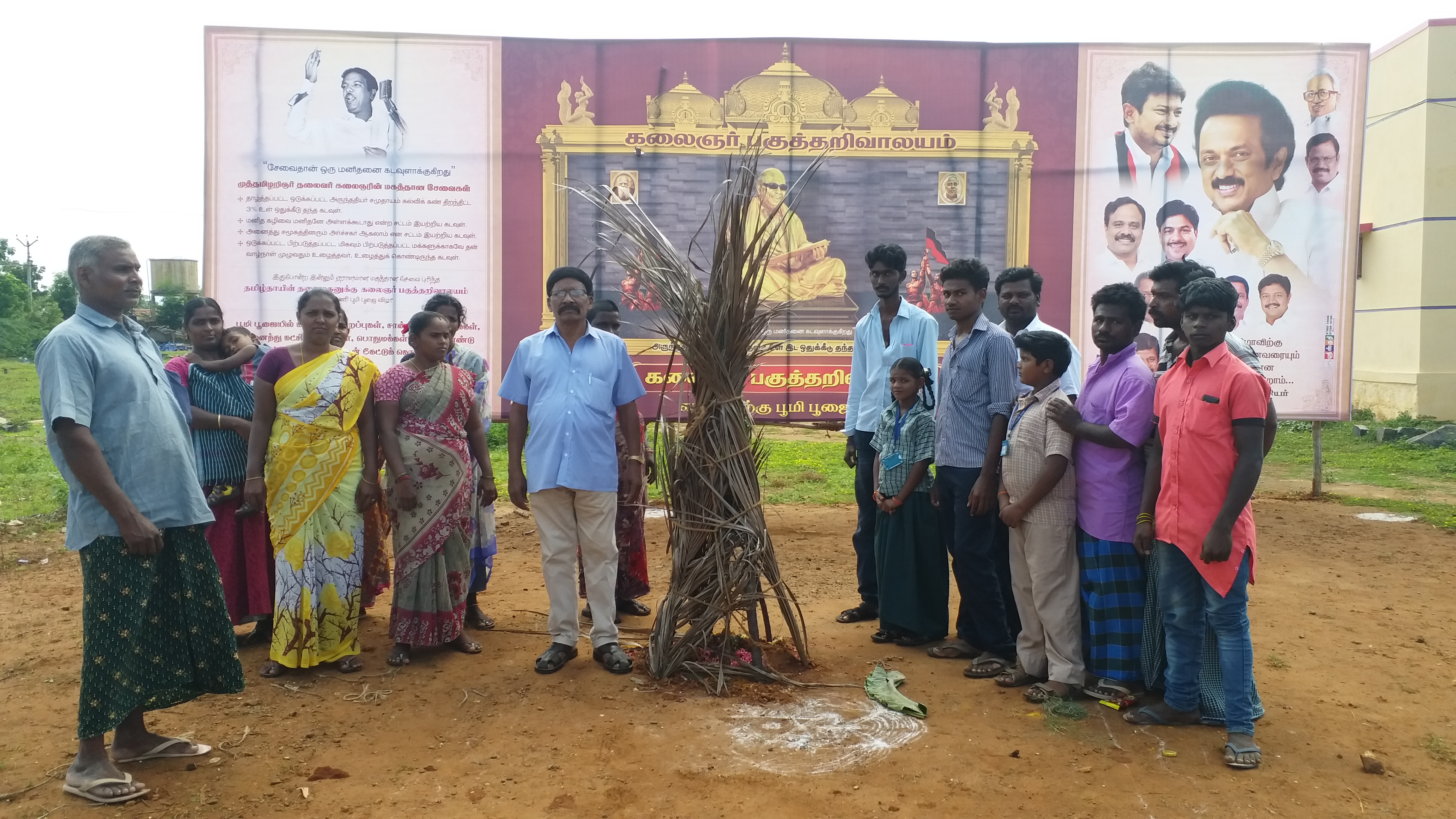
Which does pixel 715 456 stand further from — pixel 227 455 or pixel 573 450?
pixel 227 455

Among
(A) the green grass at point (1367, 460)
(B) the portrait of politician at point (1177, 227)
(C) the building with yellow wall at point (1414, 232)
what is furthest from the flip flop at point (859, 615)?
(C) the building with yellow wall at point (1414, 232)

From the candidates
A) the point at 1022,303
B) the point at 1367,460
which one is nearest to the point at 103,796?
the point at 1022,303

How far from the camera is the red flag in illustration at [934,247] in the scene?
712 cm

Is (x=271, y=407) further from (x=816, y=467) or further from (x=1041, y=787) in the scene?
(x=816, y=467)

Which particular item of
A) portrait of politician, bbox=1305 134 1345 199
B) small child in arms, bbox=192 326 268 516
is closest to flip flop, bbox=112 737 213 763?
small child in arms, bbox=192 326 268 516

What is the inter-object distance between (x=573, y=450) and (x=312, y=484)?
3.78 feet

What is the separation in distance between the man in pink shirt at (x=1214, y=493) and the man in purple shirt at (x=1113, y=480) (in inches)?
6.1

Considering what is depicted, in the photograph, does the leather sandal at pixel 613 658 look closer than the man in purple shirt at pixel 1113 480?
No

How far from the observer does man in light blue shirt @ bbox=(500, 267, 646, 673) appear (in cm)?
386

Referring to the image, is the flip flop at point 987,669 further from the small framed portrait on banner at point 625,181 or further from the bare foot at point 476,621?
the small framed portrait on banner at point 625,181

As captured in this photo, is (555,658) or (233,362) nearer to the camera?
(555,658)

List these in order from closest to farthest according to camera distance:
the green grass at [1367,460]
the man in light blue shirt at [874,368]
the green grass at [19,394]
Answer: the man in light blue shirt at [874,368] < the green grass at [1367,460] < the green grass at [19,394]

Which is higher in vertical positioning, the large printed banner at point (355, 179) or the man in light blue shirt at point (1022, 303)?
the large printed banner at point (355, 179)

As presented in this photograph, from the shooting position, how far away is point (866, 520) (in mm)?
4727
